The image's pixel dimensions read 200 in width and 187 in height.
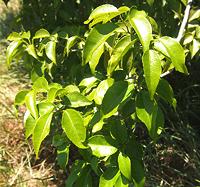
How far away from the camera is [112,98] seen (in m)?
1.15

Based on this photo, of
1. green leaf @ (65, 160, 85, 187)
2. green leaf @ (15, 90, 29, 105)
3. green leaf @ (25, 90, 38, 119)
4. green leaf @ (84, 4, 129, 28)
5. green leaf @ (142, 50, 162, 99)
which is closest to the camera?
green leaf @ (142, 50, 162, 99)

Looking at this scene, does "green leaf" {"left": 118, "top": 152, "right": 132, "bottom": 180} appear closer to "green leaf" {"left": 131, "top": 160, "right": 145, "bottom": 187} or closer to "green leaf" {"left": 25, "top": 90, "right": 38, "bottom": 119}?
"green leaf" {"left": 131, "top": 160, "right": 145, "bottom": 187}

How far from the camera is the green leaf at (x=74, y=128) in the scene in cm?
120

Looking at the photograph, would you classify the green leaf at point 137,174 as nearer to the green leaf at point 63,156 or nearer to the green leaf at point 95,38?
the green leaf at point 63,156

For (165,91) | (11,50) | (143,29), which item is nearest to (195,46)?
(165,91)

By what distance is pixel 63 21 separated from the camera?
78.7 inches

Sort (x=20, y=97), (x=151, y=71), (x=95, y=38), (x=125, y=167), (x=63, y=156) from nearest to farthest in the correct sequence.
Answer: (x=151, y=71) < (x=95, y=38) < (x=125, y=167) < (x=20, y=97) < (x=63, y=156)

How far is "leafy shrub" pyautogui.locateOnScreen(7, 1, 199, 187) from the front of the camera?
1052 millimetres

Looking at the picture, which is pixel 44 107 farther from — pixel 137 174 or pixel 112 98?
pixel 137 174

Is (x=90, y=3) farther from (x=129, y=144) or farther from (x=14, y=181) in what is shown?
(x=14, y=181)

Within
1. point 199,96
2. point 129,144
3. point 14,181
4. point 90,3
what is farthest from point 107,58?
point 199,96

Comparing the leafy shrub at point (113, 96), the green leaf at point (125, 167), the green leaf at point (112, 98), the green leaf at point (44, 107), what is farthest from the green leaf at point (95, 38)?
the green leaf at point (125, 167)

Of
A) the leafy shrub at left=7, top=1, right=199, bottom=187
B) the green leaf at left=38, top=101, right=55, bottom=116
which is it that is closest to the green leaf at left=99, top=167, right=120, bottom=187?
the leafy shrub at left=7, top=1, right=199, bottom=187

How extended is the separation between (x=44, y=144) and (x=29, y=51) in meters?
1.20
